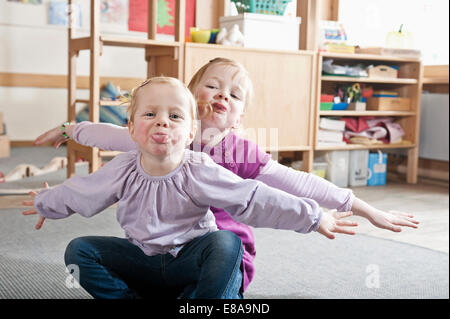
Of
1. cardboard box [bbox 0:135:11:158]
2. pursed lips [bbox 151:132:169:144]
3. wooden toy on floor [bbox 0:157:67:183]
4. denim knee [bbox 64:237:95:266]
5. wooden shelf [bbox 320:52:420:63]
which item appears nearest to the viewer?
pursed lips [bbox 151:132:169:144]

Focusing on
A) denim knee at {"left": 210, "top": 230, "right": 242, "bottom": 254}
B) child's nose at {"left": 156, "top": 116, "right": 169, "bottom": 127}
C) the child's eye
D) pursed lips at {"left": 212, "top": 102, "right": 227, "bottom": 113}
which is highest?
pursed lips at {"left": 212, "top": 102, "right": 227, "bottom": 113}

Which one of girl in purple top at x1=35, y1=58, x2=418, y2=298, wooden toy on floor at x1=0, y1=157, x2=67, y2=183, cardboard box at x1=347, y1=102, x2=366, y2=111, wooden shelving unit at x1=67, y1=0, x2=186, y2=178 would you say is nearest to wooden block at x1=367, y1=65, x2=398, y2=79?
cardboard box at x1=347, y1=102, x2=366, y2=111

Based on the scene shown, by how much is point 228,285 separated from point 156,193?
0.47 ft

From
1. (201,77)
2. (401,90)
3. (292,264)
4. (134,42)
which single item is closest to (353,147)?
(401,90)

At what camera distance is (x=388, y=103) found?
2.69 m

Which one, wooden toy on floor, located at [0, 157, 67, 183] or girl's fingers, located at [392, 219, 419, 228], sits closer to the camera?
girl's fingers, located at [392, 219, 419, 228]

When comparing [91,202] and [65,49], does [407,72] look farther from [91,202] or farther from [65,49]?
[91,202]

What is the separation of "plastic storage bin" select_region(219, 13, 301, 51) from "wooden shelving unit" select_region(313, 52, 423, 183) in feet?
1.20

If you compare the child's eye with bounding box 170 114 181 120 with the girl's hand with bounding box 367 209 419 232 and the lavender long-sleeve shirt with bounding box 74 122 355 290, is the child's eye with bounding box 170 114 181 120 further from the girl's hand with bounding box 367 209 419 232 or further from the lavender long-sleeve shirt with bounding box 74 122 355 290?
the girl's hand with bounding box 367 209 419 232

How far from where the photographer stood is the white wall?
337 centimetres

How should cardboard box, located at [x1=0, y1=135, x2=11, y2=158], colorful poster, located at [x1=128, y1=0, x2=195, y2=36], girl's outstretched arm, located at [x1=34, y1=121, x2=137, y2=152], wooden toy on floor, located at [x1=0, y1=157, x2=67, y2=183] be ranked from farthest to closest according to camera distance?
colorful poster, located at [x1=128, y1=0, x2=195, y2=36]
cardboard box, located at [x1=0, y1=135, x2=11, y2=158]
wooden toy on floor, located at [x1=0, y1=157, x2=67, y2=183]
girl's outstretched arm, located at [x1=34, y1=121, x2=137, y2=152]

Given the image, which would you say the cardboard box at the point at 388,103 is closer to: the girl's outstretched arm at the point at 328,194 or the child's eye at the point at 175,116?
the girl's outstretched arm at the point at 328,194

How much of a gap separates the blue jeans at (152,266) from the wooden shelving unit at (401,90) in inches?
69.8

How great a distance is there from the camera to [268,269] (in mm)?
1240
